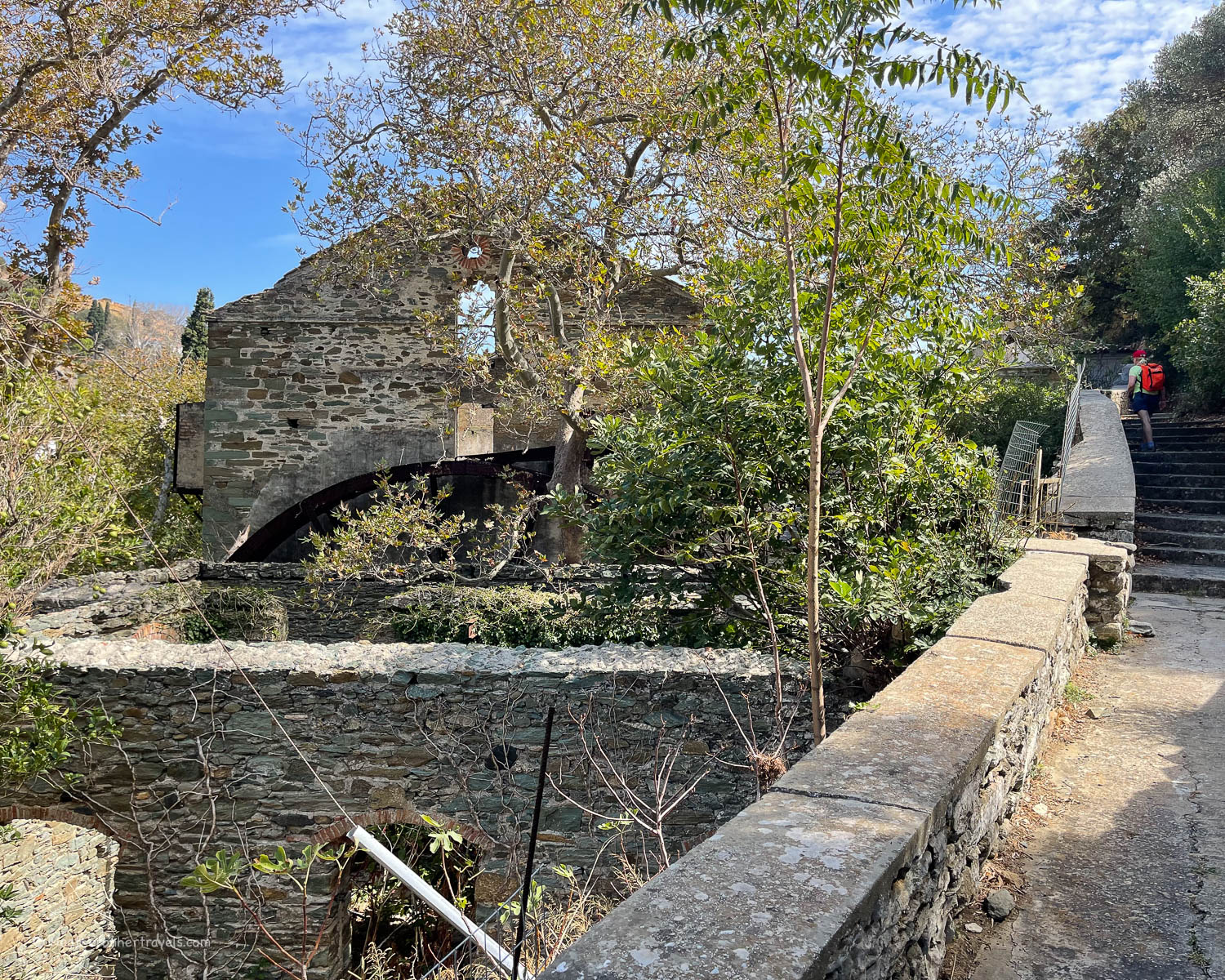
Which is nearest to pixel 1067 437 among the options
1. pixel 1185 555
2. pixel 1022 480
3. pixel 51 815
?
pixel 1185 555

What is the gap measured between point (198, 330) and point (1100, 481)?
81.5 feet

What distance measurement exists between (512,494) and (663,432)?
11320mm

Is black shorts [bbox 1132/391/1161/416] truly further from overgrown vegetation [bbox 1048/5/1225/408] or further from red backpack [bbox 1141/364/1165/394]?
overgrown vegetation [bbox 1048/5/1225/408]

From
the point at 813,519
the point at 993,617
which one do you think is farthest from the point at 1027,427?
the point at 813,519

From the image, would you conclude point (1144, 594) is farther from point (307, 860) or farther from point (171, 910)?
point (171, 910)

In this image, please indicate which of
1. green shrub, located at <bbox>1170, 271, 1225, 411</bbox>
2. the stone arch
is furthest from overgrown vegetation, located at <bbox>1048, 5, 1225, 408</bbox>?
the stone arch

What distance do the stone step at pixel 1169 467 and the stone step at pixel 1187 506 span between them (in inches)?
24.2

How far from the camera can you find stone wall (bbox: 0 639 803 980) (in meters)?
4.82

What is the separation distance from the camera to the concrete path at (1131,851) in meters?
2.18

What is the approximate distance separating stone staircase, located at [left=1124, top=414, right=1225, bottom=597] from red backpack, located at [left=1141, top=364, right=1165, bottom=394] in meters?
0.63

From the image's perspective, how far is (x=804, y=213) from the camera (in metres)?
3.92

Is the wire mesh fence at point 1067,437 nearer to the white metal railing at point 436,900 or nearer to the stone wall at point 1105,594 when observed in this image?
the stone wall at point 1105,594

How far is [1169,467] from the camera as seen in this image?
10.7m

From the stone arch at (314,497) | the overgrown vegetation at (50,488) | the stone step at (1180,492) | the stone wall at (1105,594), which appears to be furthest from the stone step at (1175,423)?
the overgrown vegetation at (50,488)
